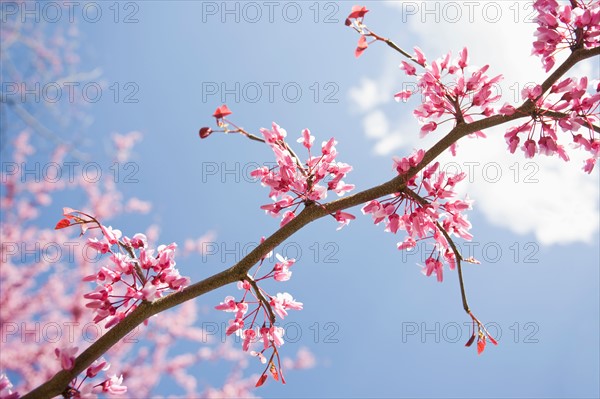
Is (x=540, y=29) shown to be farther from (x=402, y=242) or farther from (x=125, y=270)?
(x=125, y=270)

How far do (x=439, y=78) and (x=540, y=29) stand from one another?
2.26 feet

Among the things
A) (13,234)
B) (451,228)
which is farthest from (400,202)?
(13,234)

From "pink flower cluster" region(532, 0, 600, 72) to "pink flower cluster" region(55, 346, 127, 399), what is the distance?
321cm

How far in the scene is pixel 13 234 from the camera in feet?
A: 32.8

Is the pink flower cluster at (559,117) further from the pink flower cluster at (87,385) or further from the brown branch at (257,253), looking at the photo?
the pink flower cluster at (87,385)

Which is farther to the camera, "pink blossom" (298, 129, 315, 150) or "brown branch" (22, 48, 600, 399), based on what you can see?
"pink blossom" (298, 129, 315, 150)

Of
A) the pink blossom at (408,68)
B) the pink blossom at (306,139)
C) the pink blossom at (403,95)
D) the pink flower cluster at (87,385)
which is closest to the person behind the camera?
the pink flower cluster at (87,385)

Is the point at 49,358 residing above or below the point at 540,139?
below

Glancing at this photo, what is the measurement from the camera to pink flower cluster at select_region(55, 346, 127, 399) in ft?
7.61

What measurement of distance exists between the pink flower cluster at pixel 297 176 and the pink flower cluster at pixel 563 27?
148 centimetres

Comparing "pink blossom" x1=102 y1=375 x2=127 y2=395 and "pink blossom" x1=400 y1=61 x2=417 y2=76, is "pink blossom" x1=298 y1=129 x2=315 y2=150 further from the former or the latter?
"pink blossom" x1=102 y1=375 x2=127 y2=395

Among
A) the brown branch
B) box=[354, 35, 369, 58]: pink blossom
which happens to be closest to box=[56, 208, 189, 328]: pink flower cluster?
the brown branch

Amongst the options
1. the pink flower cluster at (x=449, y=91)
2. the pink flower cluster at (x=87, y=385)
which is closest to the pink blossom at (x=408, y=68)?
the pink flower cluster at (x=449, y=91)

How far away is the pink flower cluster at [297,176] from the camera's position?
280 centimetres
